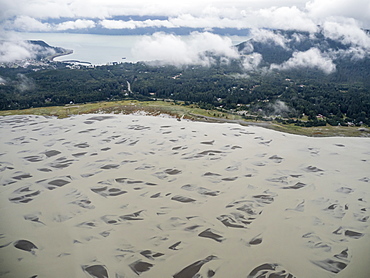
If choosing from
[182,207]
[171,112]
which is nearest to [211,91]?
[171,112]

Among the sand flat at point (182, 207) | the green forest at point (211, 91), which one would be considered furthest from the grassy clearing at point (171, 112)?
the sand flat at point (182, 207)

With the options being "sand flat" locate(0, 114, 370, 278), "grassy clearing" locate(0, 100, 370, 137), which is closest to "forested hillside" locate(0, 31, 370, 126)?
"grassy clearing" locate(0, 100, 370, 137)

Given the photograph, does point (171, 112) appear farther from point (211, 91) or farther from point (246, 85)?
point (246, 85)

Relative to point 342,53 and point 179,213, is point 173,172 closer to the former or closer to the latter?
point 179,213

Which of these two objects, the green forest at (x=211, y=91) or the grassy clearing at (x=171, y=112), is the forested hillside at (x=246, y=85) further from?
the grassy clearing at (x=171, y=112)

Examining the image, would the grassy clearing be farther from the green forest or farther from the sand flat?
the sand flat
